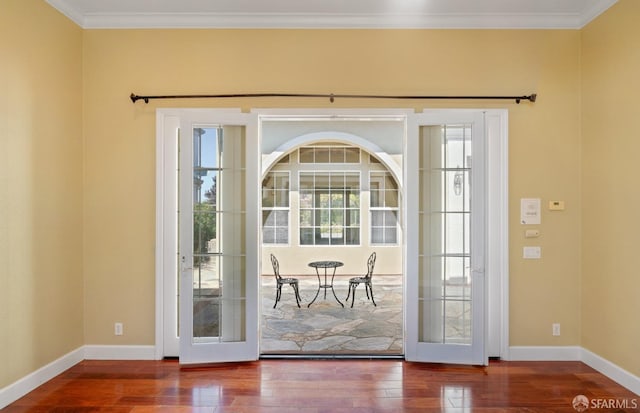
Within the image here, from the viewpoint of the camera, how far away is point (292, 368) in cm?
348

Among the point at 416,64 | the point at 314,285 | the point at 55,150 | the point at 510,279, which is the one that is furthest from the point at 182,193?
the point at 314,285

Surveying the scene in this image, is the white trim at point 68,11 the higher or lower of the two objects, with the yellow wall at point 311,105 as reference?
higher

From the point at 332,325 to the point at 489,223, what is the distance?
8.36 ft

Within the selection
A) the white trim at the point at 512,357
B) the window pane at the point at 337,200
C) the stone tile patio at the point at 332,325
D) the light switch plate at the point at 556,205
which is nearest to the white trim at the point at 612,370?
the white trim at the point at 512,357

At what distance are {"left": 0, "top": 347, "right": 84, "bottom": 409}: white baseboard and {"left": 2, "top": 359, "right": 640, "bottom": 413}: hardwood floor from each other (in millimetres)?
59

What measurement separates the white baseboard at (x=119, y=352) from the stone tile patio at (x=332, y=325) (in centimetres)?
115

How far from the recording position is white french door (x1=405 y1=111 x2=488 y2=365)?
360 cm

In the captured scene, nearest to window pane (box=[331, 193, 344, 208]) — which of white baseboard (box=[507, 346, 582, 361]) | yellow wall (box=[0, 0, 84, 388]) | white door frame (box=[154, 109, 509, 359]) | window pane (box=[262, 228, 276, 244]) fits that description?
window pane (box=[262, 228, 276, 244])

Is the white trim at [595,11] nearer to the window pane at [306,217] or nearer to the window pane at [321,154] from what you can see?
the window pane at [321,154]

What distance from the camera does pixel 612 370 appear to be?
3264 millimetres

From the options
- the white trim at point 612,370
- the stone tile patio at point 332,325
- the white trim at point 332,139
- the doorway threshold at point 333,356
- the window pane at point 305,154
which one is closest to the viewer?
the white trim at point 612,370

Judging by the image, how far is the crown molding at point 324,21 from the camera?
3646 millimetres

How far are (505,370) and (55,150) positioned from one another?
4619mm

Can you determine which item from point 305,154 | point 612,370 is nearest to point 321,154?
point 305,154
